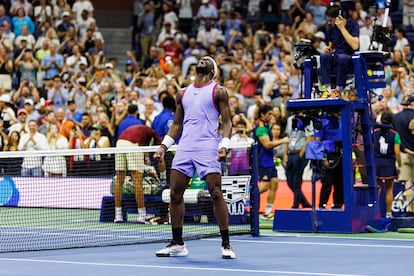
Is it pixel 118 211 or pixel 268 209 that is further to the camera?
pixel 268 209

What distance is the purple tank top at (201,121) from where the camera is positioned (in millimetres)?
12898

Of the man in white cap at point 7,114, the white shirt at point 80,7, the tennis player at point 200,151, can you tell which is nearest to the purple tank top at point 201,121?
the tennis player at point 200,151

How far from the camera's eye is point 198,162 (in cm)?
1283

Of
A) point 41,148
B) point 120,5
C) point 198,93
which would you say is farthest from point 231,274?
point 120,5

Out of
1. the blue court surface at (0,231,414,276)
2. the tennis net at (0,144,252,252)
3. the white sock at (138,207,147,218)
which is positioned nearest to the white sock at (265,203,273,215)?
the tennis net at (0,144,252,252)

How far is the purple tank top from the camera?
508 inches

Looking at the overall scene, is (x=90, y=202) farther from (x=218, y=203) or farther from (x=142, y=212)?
(x=218, y=203)

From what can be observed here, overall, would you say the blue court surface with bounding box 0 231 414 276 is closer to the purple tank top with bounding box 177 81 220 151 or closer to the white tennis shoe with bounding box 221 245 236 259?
the white tennis shoe with bounding box 221 245 236 259

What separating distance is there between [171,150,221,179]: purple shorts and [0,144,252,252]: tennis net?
2401 millimetres

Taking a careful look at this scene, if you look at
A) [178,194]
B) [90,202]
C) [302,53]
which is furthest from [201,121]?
[90,202]

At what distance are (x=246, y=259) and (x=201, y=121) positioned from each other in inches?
66.0

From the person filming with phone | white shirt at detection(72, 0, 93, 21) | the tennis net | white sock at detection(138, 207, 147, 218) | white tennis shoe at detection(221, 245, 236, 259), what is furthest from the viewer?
white shirt at detection(72, 0, 93, 21)

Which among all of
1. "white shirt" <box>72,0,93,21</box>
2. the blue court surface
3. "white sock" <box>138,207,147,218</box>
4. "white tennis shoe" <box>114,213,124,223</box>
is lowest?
the blue court surface

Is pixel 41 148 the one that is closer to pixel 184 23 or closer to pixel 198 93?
pixel 184 23
